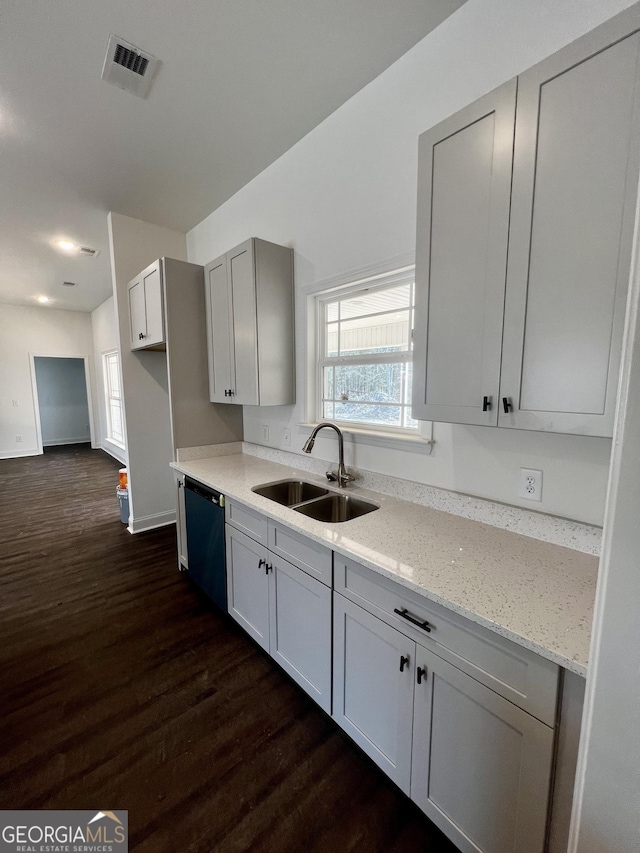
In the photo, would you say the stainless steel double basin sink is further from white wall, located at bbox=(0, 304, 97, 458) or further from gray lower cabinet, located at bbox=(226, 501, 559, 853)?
white wall, located at bbox=(0, 304, 97, 458)

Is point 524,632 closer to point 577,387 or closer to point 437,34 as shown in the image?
point 577,387

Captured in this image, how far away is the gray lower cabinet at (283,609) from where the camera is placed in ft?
4.86

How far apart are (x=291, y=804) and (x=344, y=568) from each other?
2.81 feet

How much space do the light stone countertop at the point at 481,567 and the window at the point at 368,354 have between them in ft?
1.89

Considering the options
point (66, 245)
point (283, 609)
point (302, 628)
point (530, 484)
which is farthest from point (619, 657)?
point (66, 245)

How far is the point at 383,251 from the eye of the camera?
184 cm

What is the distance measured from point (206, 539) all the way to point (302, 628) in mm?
1014

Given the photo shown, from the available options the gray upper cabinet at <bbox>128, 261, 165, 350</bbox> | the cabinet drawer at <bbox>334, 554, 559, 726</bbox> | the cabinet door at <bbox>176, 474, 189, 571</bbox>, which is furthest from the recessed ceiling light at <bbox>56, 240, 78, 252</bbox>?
the cabinet drawer at <bbox>334, 554, 559, 726</bbox>

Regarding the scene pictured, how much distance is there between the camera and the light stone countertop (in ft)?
2.84

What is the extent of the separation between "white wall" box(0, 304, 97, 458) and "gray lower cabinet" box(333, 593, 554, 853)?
8150 mm

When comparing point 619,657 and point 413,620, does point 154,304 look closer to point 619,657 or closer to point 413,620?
point 413,620

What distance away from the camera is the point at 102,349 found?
23.4ft

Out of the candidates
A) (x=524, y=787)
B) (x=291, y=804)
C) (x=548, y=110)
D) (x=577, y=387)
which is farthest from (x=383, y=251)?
(x=291, y=804)

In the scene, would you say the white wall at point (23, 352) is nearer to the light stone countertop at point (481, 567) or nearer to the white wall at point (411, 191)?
the white wall at point (411, 191)
